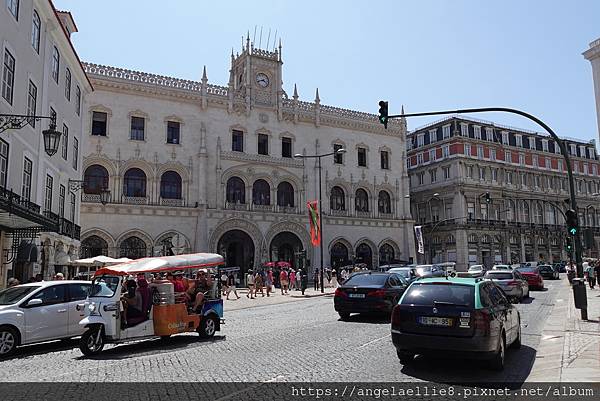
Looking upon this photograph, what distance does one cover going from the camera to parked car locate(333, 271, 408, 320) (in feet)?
52.7

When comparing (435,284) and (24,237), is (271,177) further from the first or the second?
(435,284)

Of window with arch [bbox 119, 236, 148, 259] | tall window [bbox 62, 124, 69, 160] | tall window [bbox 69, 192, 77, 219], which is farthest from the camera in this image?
window with arch [bbox 119, 236, 148, 259]

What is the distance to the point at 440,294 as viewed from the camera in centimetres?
923

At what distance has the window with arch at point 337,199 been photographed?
159 ft

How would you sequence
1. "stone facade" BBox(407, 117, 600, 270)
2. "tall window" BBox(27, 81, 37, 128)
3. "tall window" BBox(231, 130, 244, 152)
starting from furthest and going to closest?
"stone facade" BBox(407, 117, 600, 270)
"tall window" BBox(231, 130, 244, 152)
"tall window" BBox(27, 81, 37, 128)

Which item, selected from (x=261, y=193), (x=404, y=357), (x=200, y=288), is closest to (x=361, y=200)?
(x=261, y=193)

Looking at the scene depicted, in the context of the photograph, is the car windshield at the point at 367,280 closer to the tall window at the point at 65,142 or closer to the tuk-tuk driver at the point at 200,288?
the tuk-tuk driver at the point at 200,288

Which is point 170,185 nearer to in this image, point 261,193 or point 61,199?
point 261,193

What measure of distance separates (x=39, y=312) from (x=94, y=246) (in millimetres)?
26859

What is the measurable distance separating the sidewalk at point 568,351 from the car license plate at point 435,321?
1.48 meters

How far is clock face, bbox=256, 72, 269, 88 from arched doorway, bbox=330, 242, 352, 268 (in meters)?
16.0

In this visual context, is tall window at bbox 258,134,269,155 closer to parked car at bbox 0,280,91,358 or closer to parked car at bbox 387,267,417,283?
parked car at bbox 387,267,417,283

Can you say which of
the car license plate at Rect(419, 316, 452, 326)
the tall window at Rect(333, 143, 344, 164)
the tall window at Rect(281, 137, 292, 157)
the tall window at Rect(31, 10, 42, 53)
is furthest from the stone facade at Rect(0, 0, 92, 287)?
the tall window at Rect(333, 143, 344, 164)

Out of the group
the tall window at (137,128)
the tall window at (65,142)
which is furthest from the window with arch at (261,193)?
the tall window at (65,142)
